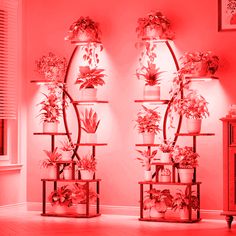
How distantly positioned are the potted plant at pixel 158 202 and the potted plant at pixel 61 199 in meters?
0.95

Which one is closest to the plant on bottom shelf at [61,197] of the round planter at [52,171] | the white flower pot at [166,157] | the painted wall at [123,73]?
the round planter at [52,171]

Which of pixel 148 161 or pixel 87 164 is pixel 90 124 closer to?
pixel 87 164

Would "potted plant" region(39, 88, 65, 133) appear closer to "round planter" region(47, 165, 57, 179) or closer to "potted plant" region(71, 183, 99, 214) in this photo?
"round planter" region(47, 165, 57, 179)

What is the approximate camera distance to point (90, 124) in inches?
323

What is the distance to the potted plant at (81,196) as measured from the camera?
8086 millimetres

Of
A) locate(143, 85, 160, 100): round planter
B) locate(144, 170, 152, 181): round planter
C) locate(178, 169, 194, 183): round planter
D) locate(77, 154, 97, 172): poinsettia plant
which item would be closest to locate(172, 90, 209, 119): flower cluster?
locate(143, 85, 160, 100): round planter

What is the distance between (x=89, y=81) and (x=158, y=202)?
161 cm

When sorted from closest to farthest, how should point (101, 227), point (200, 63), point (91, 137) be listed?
point (101, 227)
point (200, 63)
point (91, 137)

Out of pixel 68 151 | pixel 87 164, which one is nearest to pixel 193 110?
pixel 87 164

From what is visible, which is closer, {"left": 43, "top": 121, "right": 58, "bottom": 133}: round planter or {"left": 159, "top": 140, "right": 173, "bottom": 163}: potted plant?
{"left": 159, "top": 140, "right": 173, "bottom": 163}: potted plant

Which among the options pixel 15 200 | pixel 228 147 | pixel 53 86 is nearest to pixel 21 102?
pixel 53 86

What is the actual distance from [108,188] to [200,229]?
1.54 meters

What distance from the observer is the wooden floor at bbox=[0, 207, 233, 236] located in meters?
6.91

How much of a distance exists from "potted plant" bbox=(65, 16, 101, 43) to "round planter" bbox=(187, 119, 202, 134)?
1519 mm
